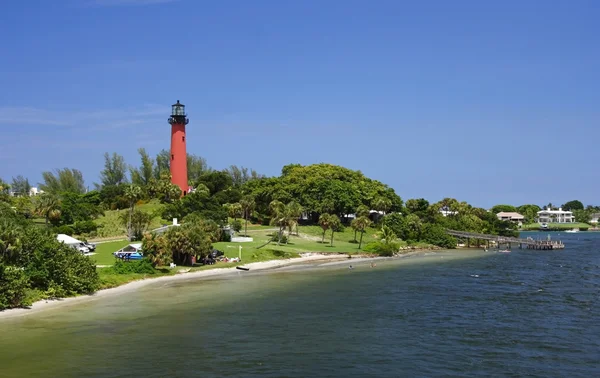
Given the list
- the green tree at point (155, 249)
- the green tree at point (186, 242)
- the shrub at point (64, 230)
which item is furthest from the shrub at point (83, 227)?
the green tree at point (155, 249)

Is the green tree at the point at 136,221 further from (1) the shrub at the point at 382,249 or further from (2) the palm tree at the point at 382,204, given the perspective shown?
(2) the palm tree at the point at 382,204

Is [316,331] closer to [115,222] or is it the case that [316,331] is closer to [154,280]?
[154,280]

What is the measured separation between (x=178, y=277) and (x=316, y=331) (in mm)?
24989

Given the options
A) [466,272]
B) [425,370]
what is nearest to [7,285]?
[425,370]

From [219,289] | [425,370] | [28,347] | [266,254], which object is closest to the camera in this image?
[425,370]

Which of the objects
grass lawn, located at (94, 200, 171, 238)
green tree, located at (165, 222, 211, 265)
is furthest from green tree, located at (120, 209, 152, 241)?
green tree, located at (165, 222, 211, 265)

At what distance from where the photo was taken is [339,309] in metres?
43.1

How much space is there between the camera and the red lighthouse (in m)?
112

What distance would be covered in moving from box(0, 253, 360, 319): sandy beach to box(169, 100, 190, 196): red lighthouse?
137 feet

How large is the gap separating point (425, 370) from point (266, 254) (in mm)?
48707

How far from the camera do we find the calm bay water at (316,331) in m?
27.9

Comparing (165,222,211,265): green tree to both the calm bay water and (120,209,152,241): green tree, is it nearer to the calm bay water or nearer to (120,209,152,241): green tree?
the calm bay water

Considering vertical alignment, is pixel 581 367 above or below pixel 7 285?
below

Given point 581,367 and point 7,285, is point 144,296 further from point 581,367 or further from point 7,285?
point 581,367
